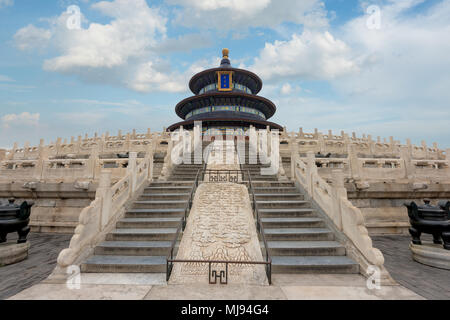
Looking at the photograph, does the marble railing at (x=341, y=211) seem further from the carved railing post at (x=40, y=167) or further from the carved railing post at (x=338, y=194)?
the carved railing post at (x=40, y=167)

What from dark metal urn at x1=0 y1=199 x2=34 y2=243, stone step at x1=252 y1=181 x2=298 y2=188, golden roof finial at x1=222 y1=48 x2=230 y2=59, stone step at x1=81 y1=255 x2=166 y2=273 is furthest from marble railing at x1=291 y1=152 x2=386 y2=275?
golden roof finial at x1=222 y1=48 x2=230 y2=59

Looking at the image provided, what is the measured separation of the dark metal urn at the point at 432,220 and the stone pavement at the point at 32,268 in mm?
10118

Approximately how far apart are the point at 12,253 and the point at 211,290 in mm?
5933

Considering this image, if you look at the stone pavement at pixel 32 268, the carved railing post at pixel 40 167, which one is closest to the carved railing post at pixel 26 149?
the carved railing post at pixel 40 167

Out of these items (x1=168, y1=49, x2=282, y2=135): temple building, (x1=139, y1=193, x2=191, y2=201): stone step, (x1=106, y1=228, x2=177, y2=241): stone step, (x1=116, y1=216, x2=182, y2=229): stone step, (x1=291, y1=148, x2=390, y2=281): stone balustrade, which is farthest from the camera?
(x1=168, y1=49, x2=282, y2=135): temple building

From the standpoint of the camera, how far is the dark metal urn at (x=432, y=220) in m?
6.04

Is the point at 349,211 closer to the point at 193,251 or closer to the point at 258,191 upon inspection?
the point at 258,191

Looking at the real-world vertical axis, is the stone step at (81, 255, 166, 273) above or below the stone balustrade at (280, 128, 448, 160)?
below

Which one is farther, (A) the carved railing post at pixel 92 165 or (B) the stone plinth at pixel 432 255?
(A) the carved railing post at pixel 92 165

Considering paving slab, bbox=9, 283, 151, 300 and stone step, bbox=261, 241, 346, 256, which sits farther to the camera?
stone step, bbox=261, 241, 346, 256

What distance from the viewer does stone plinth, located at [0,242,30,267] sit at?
5.81 metres

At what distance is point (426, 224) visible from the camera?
6227 millimetres

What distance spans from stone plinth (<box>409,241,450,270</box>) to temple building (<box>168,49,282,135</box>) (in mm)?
25063

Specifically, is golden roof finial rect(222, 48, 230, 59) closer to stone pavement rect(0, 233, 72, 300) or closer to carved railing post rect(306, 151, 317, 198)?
carved railing post rect(306, 151, 317, 198)
